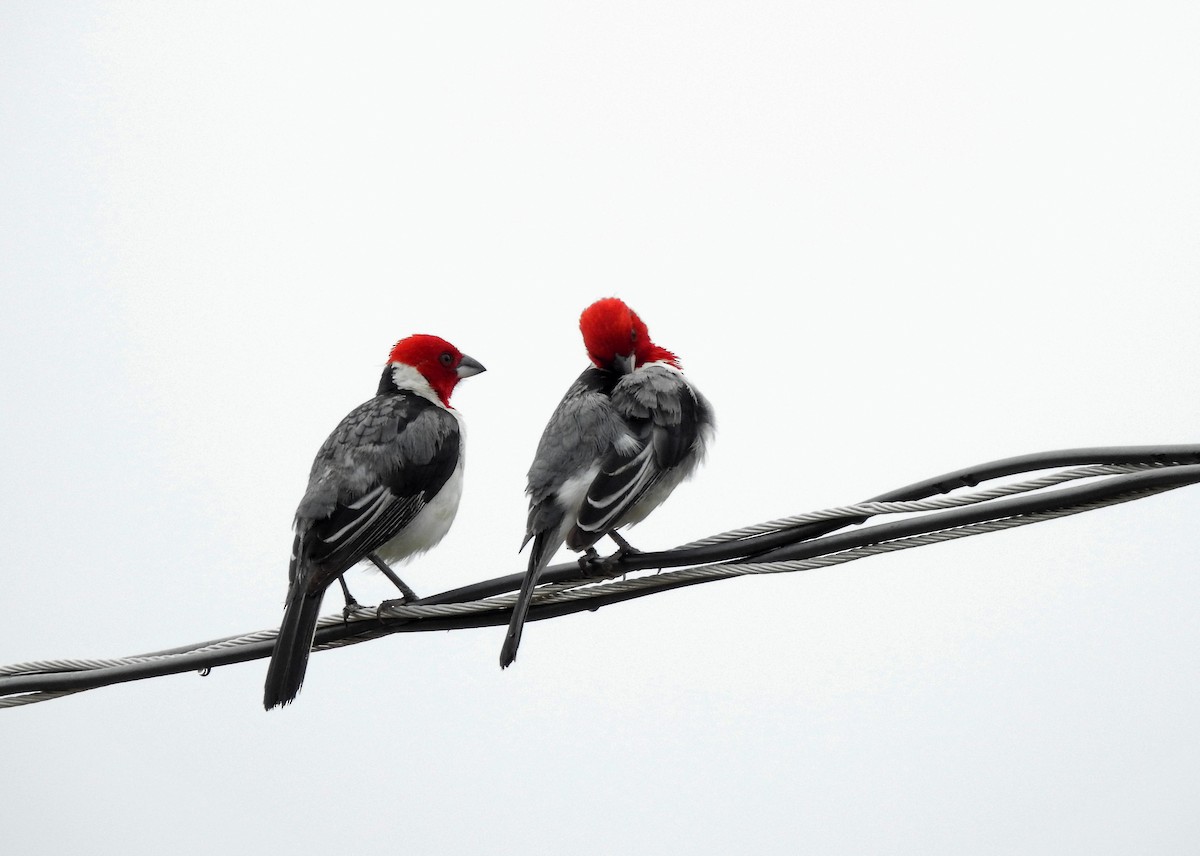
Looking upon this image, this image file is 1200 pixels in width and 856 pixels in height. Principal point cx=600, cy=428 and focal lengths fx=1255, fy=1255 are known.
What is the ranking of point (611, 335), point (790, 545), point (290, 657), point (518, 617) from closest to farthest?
point (790, 545)
point (518, 617)
point (290, 657)
point (611, 335)

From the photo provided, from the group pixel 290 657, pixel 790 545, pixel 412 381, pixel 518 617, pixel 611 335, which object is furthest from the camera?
pixel 412 381

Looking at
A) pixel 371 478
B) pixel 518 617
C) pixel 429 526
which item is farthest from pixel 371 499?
pixel 518 617

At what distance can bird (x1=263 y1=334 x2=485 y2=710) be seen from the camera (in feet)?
17.2

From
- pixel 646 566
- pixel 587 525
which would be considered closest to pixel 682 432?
pixel 587 525

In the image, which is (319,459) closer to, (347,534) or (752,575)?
(347,534)

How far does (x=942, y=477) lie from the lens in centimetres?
377

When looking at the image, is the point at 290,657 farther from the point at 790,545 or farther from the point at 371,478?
the point at 790,545

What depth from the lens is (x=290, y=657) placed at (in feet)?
15.7

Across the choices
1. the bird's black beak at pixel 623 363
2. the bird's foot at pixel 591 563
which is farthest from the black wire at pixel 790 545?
the bird's black beak at pixel 623 363

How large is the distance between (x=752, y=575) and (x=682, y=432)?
2.09 meters

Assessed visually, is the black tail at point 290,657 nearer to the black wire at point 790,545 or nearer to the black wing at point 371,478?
the black wire at point 790,545

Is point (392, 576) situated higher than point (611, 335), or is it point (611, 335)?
point (611, 335)

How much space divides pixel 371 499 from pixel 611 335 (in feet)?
4.99

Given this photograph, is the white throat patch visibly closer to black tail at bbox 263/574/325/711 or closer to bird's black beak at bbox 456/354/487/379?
bird's black beak at bbox 456/354/487/379
